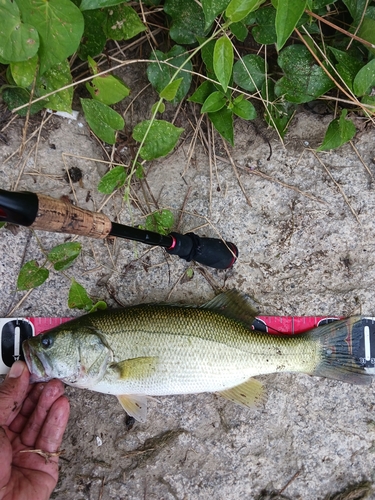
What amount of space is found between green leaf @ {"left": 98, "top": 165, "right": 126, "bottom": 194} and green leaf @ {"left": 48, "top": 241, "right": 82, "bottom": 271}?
35 centimetres

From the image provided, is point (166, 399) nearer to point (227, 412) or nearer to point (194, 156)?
point (227, 412)

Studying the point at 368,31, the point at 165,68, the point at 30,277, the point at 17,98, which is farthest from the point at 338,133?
the point at 30,277

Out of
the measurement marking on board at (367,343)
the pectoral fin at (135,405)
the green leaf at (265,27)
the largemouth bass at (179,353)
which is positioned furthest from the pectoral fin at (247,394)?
the green leaf at (265,27)

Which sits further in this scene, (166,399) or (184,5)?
(166,399)

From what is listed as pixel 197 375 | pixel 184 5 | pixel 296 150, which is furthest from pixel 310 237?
pixel 184 5

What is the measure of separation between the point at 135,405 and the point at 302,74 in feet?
7.05

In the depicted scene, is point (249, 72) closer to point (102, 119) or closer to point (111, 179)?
point (102, 119)

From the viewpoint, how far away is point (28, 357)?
2404 millimetres

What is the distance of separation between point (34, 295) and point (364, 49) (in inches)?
97.4

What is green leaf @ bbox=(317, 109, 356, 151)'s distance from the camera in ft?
8.44

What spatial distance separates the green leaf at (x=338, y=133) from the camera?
2572 millimetres

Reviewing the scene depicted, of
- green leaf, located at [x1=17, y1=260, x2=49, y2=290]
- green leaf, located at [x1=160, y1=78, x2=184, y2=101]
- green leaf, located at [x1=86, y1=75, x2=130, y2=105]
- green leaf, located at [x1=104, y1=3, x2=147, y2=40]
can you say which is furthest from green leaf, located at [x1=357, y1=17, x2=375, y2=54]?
green leaf, located at [x1=17, y1=260, x2=49, y2=290]

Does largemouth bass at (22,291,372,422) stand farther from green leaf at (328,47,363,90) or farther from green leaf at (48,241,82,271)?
green leaf at (328,47,363,90)

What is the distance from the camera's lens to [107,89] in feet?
7.79
